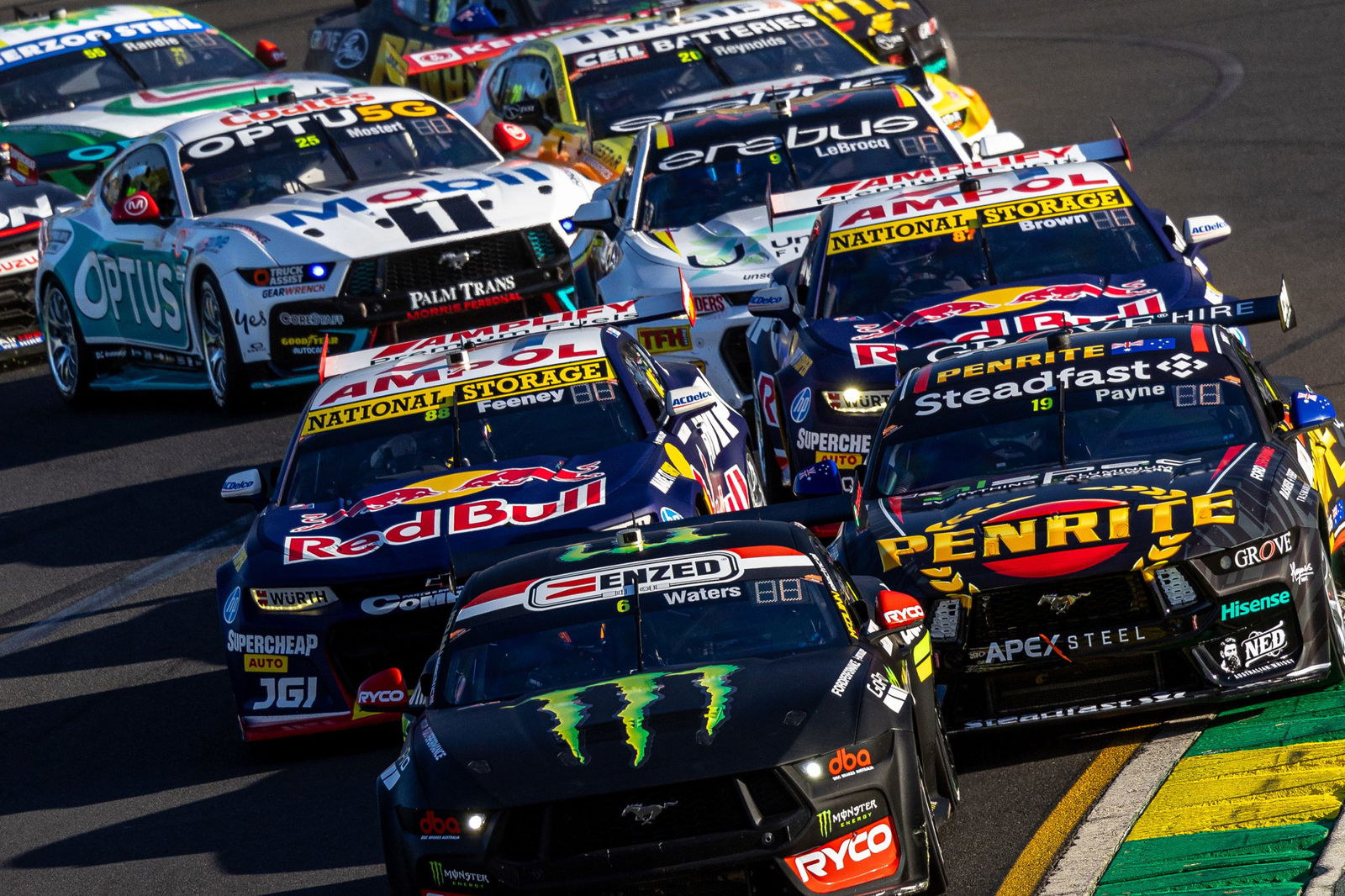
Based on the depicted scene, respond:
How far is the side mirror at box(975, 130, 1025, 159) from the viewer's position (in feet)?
49.7

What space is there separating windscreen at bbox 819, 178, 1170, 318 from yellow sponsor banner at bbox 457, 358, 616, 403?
1599mm

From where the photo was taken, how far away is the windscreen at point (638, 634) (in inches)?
294

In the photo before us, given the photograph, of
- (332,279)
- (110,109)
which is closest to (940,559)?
(332,279)

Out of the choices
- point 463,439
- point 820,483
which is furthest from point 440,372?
point 820,483

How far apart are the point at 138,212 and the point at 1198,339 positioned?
8.75 metres

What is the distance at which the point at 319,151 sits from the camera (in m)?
16.7

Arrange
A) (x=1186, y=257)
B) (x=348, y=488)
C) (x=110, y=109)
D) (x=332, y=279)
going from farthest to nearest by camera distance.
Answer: (x=110, y=109) < (x=332, y=279) < (x=1186, y=257) < (x=348, y=488)

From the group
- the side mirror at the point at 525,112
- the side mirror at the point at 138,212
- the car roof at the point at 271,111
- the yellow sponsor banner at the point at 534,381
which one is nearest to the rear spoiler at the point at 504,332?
the yellow sponsor banner at the point at 534,381

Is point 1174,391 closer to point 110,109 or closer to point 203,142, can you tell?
point 203,142

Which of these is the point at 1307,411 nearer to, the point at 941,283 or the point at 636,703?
the point at 941,283

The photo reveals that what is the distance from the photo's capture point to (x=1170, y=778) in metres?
8.11

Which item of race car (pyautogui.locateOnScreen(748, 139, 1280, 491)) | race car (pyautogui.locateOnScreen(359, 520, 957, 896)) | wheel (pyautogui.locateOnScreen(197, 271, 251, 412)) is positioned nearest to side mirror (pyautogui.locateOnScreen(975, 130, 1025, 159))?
race car (pyautogui.locateOnScreen(748, 139, 1280, 491))

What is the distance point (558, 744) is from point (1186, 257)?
6432 millimetres

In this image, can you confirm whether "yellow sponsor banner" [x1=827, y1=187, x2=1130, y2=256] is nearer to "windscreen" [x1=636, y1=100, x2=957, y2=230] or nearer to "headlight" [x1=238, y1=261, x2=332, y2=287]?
"windscreen" [x1=636, y1=100, x2=957, y2=230]
